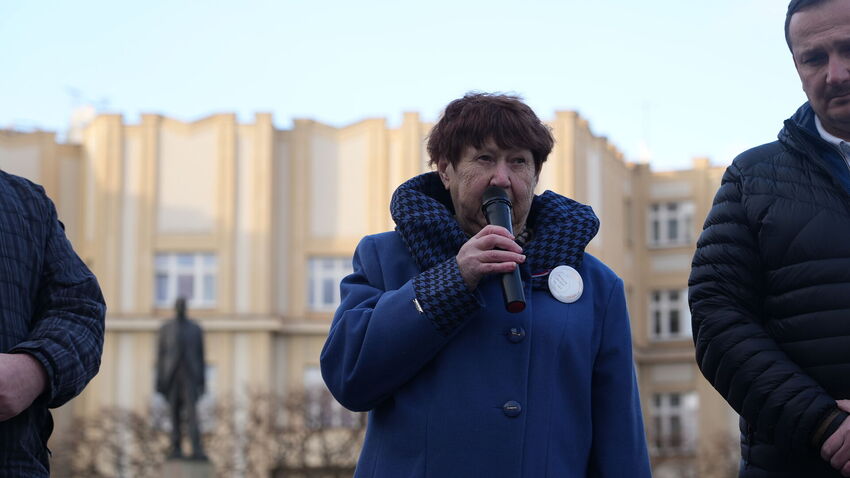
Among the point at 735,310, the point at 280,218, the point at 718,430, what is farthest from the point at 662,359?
the point at 735,310

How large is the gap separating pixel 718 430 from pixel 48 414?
141ft

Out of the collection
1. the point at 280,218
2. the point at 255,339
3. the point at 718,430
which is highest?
the point at 280,218

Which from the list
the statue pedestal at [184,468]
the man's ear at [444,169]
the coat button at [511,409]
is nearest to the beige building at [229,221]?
the statue pedestal at [184,468]

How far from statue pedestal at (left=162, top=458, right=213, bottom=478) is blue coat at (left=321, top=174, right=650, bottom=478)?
19.4m

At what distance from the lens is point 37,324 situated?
12.2 ft

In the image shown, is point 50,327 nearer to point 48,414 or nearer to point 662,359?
point 48,414

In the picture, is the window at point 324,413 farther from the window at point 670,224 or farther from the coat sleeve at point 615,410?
the coat sleeve at point 615,410

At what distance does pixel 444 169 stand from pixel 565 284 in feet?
1.58

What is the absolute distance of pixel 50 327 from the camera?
145 inches

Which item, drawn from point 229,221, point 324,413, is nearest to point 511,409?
point 324,413

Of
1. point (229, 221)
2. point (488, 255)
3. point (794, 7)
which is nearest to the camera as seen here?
point (488, 255)

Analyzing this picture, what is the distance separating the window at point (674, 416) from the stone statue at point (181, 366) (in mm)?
24819

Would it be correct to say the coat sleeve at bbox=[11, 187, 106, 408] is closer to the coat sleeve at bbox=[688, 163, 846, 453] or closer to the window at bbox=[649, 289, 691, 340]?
the coat sleeve at bbox=[688, 163, 846, 453]

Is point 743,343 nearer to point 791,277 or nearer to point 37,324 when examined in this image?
point 791,277
